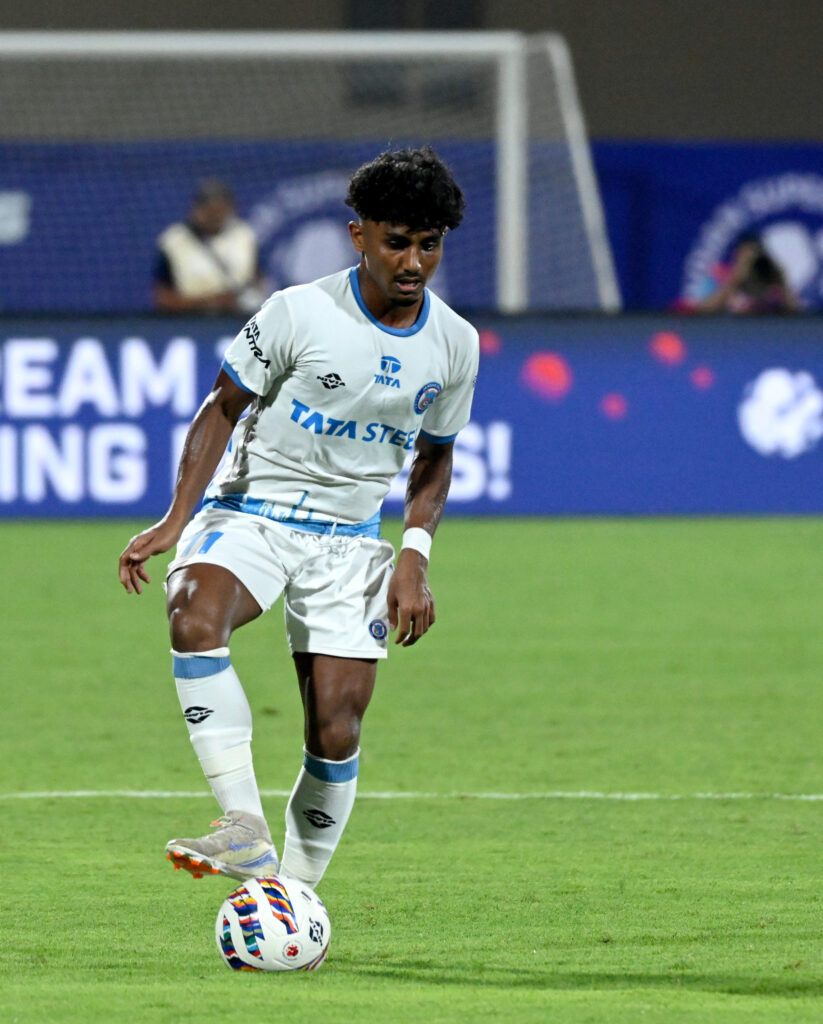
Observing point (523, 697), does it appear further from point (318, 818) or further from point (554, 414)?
point (554, 414)

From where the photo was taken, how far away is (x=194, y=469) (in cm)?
455

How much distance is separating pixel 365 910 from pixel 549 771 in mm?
1988

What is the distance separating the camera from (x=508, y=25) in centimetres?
2327

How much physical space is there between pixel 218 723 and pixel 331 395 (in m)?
0.81

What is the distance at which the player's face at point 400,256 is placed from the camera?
455cm

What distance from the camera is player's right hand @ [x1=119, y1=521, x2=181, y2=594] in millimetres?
4391

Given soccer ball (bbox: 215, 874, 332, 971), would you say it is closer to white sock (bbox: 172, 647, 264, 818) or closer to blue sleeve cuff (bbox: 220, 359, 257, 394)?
white sock (bbox: 172, 647, 264, 818)

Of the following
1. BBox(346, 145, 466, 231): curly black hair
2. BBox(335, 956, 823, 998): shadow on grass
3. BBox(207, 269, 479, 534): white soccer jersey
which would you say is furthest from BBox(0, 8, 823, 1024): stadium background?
BBox(346, 145, 466, 231): curly black hair

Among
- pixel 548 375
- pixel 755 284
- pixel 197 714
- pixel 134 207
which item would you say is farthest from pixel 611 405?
pixel 197 714

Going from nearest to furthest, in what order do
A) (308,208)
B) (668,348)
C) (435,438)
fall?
(435,438)
(668,348)
(308,208)

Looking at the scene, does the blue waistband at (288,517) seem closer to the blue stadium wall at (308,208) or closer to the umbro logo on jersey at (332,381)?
the umbro logo on jersey at (332,381)

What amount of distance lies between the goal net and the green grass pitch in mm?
5855

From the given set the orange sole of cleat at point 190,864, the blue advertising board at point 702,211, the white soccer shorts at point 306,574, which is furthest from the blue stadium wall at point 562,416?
the orange sole of cleat at point 190,864

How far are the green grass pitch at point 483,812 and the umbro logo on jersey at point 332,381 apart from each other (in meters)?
1.28
